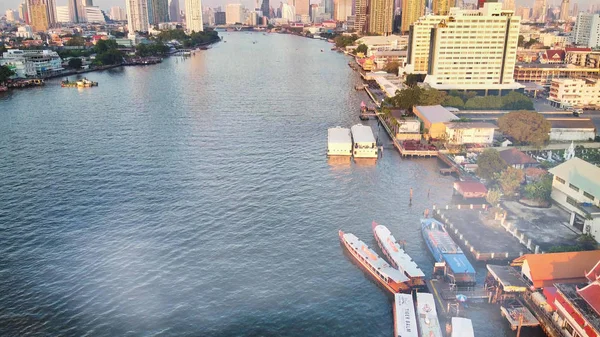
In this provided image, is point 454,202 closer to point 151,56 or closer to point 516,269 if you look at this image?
point 516,269

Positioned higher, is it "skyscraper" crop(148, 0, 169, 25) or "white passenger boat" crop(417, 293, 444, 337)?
"skyscraper" crop(148, 0, 169, 25)

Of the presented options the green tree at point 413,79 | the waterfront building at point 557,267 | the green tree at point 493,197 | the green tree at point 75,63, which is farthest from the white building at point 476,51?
the green tree at point 75,63

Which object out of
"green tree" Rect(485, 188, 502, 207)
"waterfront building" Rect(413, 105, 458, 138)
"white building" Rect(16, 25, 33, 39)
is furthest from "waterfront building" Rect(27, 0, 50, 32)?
"green tree" Rect(485, 188, 502, 207)

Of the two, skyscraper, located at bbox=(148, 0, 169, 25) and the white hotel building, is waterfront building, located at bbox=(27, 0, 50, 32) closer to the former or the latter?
skyscraper, located at bbox=(148, 0, 169, 25)

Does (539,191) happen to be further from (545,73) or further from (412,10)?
(412,10)

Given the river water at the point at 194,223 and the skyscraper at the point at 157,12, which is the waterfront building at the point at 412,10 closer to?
the skyscraper at the point at 157,12

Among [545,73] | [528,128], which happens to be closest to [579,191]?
[528,128]
